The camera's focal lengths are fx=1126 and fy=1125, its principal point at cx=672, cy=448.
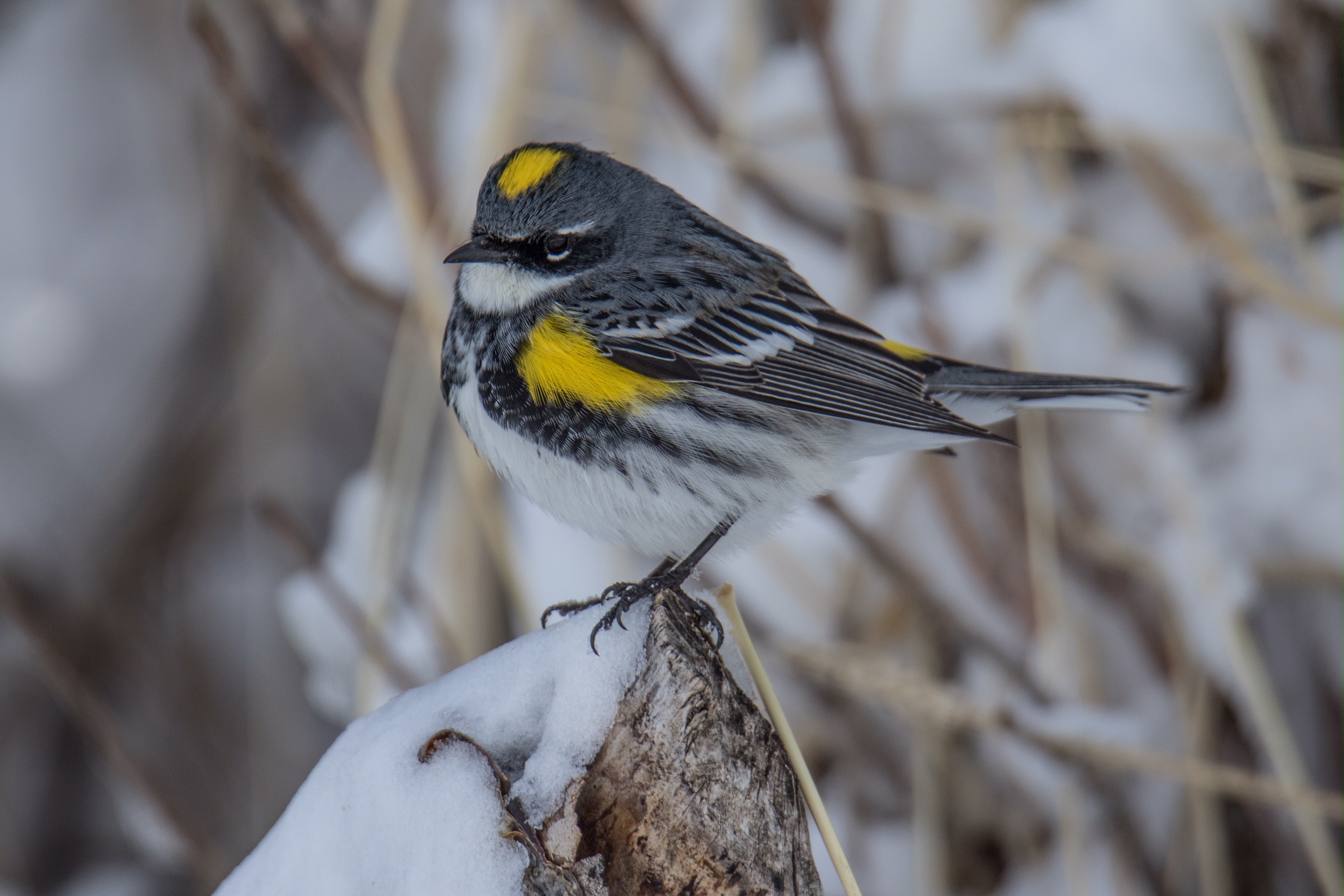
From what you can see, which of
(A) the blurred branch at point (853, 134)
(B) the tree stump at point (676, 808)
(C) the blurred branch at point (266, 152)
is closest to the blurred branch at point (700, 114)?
(A) the blurred branch at point (853, 134)

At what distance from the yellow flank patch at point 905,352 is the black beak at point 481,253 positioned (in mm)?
883

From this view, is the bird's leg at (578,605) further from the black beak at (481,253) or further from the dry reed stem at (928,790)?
the dry reed stem at (928,790)

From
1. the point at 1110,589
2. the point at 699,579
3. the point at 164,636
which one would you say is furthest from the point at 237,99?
the point at 164,636

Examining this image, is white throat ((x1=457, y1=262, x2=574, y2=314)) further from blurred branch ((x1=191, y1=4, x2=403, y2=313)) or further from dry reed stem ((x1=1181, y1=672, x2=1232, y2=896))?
dry reed stem ((x1=1181, y1=672, x2=1232, y2=896))

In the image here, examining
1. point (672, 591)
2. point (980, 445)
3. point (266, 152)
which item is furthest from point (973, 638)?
point (266, 152)

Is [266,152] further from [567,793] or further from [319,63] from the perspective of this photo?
[567,793]

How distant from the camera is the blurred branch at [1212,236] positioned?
2.73m

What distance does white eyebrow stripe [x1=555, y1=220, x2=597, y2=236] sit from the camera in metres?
2.41

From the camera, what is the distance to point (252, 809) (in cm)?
471

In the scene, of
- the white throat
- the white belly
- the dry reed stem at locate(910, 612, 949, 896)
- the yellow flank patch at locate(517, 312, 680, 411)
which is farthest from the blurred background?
the yellow flank patch at locate(517, 312, 680, 411)

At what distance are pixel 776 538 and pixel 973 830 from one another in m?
1.06

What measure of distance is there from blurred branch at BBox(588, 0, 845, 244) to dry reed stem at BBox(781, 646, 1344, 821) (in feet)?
4.70

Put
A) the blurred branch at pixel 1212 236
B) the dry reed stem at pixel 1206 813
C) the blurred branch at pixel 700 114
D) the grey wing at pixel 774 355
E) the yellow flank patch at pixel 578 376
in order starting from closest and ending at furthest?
the yellow flank patch at pixel 578 376 → the grey wing at pixel 774 355 → the blurred branch at pixel 1212 236 → the dry reed stem at pixel 1206 813 → the blurred branch at pixel 700 114

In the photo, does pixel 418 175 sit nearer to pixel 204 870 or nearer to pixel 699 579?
pixel 699 579
